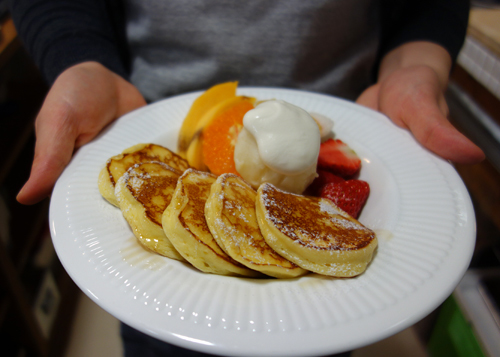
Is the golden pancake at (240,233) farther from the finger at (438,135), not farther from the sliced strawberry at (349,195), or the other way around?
the finger at (438,135)

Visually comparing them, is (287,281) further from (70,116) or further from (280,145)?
(70,116)

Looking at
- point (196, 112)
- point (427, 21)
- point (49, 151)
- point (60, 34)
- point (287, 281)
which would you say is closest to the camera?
point (287, 281)

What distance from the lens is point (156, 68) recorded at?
5.28 feet

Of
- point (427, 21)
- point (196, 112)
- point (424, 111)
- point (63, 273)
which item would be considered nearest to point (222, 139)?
point (196, 112)

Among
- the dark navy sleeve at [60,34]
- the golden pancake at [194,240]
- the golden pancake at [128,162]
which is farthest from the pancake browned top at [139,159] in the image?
the dark navy sleeve at [60,34]

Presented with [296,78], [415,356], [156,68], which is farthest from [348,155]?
[415,356]

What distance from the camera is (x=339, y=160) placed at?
47.0 inches

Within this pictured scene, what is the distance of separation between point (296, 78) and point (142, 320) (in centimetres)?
132

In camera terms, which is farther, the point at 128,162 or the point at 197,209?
the point at 128,162

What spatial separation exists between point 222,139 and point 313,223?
0.47 metres

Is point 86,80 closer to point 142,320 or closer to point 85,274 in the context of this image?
point 85,274

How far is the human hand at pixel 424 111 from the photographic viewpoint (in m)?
1.04

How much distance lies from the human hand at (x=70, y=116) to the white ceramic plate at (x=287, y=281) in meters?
0.06

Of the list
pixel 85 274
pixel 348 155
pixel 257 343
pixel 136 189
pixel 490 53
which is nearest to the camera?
pixel 257 343
